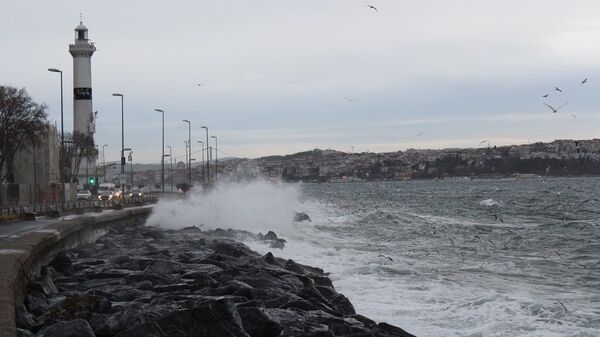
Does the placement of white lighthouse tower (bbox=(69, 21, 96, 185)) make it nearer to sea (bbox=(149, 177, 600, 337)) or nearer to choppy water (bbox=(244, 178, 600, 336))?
sea (bbox=(149, 177, 600, 337))

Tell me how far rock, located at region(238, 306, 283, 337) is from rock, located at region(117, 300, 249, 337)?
46cm

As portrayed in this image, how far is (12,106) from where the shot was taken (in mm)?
45031

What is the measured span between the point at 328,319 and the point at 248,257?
287 inches

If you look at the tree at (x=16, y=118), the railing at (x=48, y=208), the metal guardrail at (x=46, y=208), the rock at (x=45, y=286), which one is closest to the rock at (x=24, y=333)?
the rock at (x=45, y=286)

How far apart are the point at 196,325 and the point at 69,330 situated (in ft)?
4.59

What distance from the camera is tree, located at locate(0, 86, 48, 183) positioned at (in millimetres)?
44531

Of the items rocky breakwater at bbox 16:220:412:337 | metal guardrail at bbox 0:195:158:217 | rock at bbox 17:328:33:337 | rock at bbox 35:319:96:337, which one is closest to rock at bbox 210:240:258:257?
rocky breakwater at bbox 16:220:412:337

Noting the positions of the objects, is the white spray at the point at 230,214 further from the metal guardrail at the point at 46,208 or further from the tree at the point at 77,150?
the tree at the point at 77,150

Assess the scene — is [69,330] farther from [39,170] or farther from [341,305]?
[39,170]

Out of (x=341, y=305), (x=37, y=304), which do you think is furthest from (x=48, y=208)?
(x=37, y=304)

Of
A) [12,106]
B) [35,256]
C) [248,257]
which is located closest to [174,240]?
[248,257]

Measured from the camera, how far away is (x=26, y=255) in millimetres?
12203

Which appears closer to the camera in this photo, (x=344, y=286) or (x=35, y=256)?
(x=35, y=256)

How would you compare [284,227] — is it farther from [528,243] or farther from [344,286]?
[344,286]
